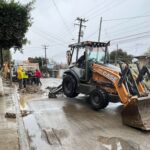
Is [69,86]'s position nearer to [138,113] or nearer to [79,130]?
[79,130]

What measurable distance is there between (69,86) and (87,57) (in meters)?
2.01

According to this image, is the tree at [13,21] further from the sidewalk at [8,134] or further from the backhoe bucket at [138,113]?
the backhoe bucket at [138,113]

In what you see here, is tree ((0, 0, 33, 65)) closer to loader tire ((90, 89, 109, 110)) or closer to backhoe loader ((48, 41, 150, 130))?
backhoe loader ((48, 41, 150, 130))

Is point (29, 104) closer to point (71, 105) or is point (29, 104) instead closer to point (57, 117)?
point (71, 105)

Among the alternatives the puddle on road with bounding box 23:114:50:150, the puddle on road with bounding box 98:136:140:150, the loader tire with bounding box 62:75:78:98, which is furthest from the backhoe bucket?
the loader tire with bounding box 62:75:78:98

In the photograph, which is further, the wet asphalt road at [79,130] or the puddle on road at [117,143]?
the wet asphalt road at [79,130]

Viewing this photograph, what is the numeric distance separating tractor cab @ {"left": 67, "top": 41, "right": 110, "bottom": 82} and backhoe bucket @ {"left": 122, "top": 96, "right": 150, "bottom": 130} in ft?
12.1

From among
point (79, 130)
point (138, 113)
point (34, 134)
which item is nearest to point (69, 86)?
point (79, 130)

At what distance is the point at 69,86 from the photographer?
43.7ft

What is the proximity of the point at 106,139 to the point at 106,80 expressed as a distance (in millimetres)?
3964

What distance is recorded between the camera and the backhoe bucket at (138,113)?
8.20m

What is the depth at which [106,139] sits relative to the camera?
7.21m

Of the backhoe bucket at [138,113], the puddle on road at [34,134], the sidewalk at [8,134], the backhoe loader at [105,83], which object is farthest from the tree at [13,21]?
the backhoe bucket at [138,113]

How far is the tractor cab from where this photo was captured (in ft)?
39.6
